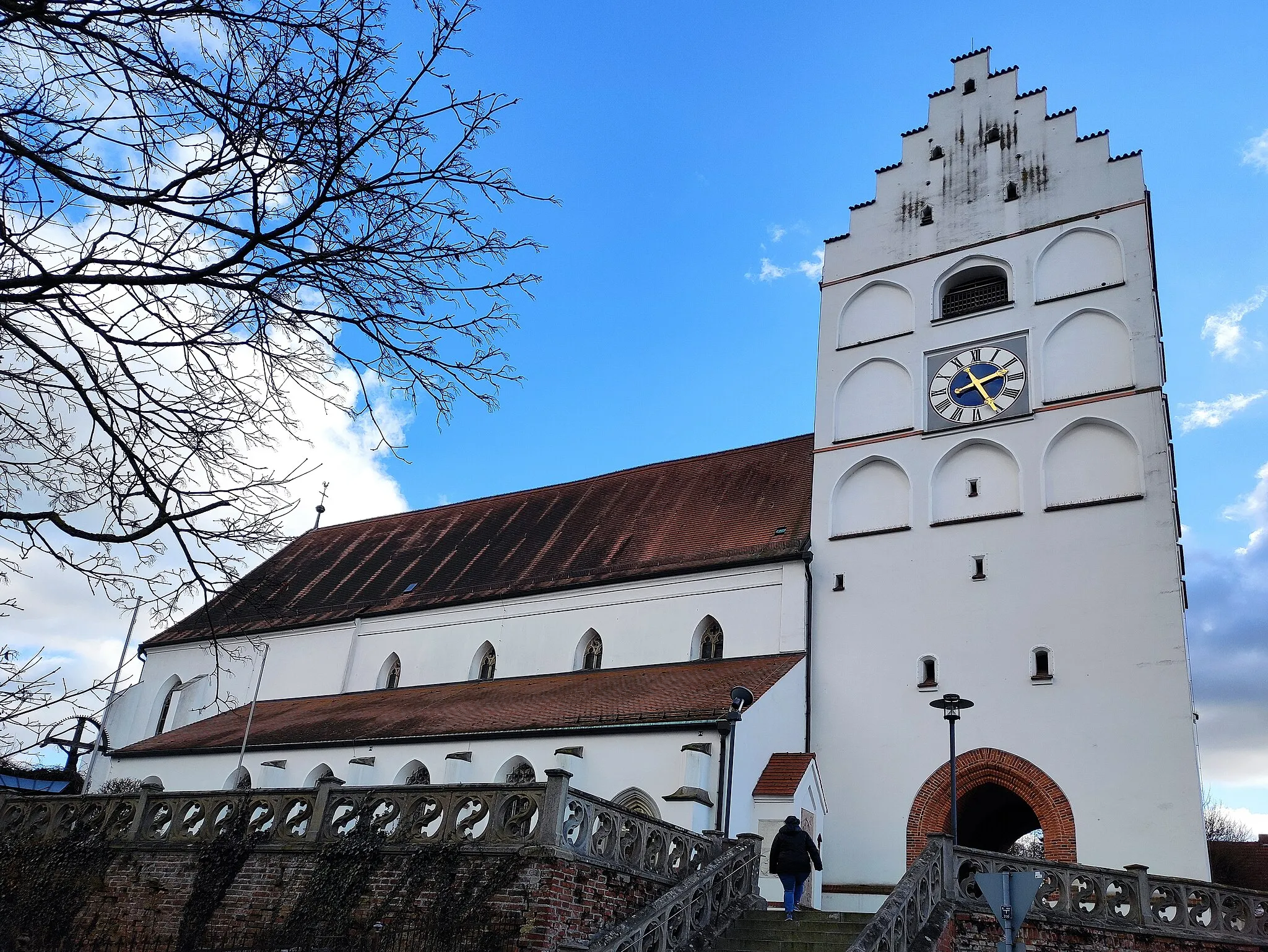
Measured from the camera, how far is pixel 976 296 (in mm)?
22031

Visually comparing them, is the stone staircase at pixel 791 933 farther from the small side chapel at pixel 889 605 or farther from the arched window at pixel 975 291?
the arched window at pixel 975 291

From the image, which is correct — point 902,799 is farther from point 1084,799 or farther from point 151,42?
point 151,42

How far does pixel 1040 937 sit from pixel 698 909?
3862 millimetres

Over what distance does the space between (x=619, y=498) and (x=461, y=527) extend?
5.28 metres

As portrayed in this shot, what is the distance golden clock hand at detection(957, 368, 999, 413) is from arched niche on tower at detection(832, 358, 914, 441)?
48.6 inches

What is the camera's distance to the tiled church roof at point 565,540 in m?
22.5

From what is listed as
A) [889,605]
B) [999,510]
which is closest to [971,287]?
[999,510]

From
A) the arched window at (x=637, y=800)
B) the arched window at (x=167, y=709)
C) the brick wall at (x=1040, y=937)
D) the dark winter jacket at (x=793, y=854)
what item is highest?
the arched window at (x=167, y=709)

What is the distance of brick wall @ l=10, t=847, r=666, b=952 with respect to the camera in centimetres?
1016

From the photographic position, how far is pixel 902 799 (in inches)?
688

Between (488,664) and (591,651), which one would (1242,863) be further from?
(488,664)

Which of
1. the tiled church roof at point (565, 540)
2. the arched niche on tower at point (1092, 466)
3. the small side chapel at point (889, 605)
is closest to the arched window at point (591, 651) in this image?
the small side chapel at point (889, 605)

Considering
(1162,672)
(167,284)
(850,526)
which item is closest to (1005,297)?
(850,526)

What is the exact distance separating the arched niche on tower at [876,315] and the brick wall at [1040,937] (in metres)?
13.1
